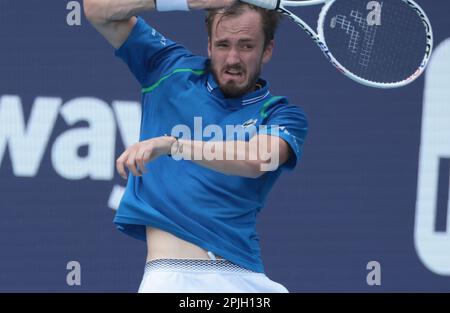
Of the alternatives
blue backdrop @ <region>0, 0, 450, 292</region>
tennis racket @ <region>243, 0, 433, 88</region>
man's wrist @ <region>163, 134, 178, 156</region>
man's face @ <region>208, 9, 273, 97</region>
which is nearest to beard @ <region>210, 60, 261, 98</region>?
man's face @ <region>208, 9, 273, 97</region>

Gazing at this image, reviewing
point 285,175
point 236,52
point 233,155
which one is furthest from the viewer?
point 285,175

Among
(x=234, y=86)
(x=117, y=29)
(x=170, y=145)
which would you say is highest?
(x=117, y=29)

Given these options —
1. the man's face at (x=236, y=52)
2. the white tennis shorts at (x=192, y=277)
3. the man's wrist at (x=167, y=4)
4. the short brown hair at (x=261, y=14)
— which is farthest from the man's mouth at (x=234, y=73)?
the white tennis shorts at (x=192, y=277)

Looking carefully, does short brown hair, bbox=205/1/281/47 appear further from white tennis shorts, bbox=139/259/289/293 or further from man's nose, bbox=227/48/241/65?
white tennis shorts, bbox=139/259/289/293

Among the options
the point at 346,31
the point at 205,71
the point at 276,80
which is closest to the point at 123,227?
the point at 205,71

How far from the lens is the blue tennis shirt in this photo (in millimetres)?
4750

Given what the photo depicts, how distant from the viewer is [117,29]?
4.91m

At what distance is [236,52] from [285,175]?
6.66ft

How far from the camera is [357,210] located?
688 centimetres

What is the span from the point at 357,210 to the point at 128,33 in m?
2.32

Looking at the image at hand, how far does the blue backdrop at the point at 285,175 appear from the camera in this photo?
21.5 ft

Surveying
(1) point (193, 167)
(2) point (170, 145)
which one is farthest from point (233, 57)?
(2) point (170, 145)

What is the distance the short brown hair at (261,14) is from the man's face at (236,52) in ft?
0.06

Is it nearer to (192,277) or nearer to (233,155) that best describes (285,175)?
(192,277)
